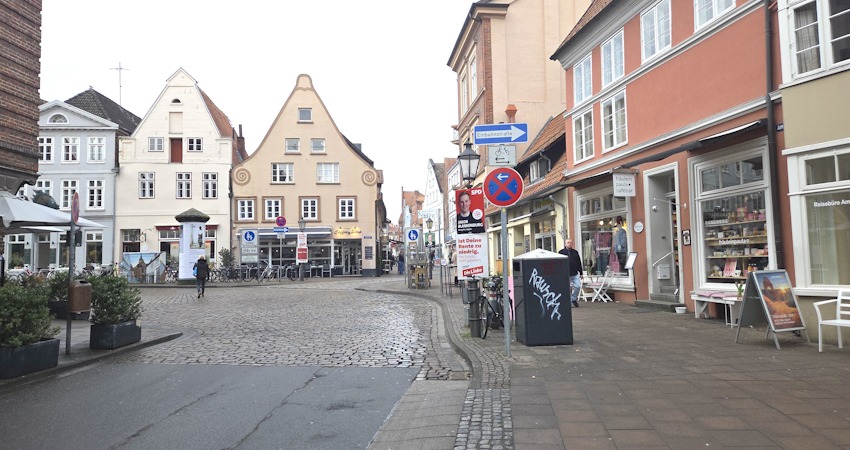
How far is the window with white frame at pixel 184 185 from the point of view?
1608 inches

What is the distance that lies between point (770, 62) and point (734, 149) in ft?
5.68

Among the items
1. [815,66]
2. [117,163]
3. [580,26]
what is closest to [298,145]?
[117,163]

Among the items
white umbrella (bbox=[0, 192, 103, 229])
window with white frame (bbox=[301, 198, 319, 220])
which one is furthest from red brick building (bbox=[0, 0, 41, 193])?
window with white frame (bbox=[301, 198, 319, 220])

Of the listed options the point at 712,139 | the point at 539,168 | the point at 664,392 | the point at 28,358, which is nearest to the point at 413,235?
the point at 539,168

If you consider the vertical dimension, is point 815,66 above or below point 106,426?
above

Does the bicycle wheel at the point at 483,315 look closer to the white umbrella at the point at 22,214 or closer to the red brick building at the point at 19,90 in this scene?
the white umbrella at the point at 22,214

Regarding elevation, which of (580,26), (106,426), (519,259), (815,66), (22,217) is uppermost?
(580,26)

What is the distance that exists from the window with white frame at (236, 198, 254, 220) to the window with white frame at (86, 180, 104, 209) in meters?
9.01

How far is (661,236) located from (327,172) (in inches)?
1239

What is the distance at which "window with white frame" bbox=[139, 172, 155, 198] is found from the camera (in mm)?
40625

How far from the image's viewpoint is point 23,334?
7.24 meters

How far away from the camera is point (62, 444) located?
4.79 metres

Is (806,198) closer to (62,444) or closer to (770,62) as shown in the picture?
(770,62)

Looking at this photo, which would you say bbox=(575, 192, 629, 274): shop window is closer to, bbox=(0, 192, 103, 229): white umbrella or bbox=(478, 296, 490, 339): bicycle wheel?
bbox=(478, 296, 490, 339): bicycle wheel
